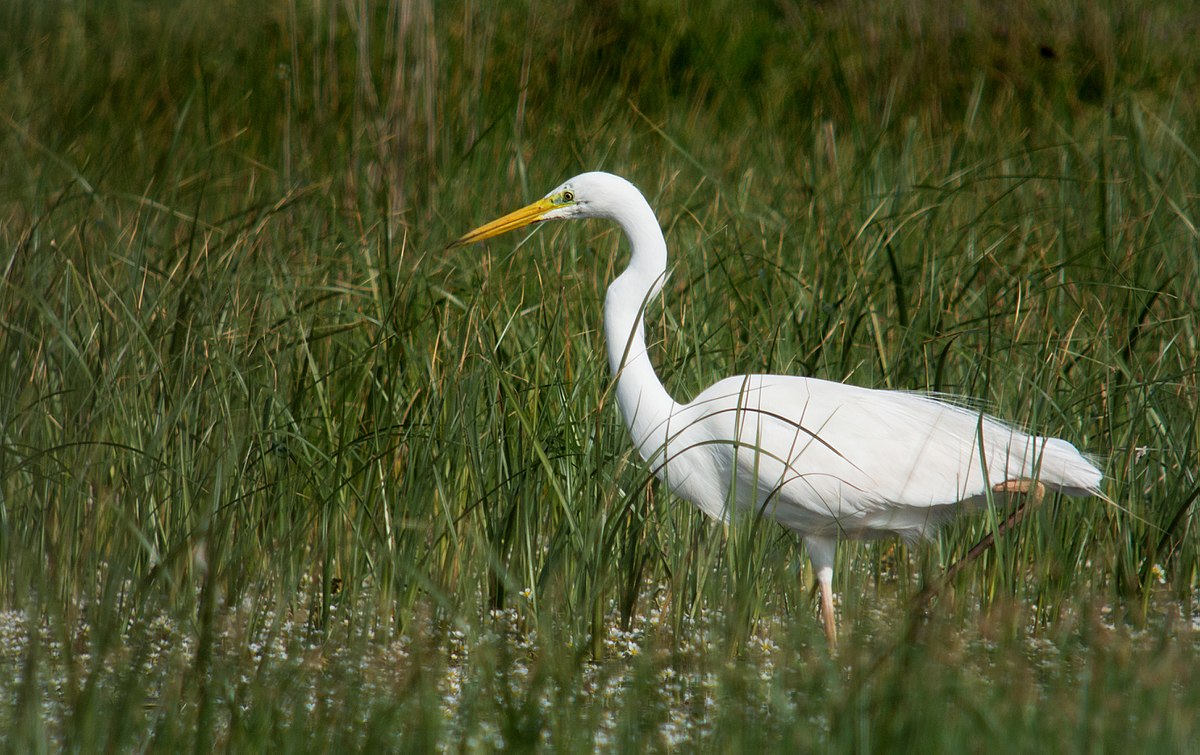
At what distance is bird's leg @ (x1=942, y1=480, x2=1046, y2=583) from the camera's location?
3.02 meters

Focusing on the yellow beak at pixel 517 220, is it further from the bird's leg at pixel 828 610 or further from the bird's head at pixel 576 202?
the bird's leg at pixel 828 610

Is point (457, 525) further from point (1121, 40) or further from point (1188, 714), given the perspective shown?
point (1121, 40)

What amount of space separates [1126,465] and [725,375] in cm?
119

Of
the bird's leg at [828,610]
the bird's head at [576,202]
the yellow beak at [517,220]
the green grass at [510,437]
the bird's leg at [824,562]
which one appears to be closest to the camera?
the green grass at [510,437]

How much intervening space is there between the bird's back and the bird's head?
22.4 inches

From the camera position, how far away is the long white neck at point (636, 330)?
3303 millimetres

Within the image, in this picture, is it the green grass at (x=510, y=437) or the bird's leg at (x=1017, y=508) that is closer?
the green grass at (x=510, y=437)

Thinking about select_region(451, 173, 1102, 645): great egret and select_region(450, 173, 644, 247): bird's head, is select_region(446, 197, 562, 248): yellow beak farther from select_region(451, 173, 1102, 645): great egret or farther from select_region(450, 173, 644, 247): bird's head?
select_region(451, 173, 1102, 645): great egret

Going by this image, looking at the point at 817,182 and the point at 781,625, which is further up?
the point at 817,182

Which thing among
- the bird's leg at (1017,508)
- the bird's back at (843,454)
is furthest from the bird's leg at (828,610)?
the bird's leg at (1017,508)

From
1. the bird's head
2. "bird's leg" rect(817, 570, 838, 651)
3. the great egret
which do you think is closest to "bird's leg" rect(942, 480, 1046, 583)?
the great egret

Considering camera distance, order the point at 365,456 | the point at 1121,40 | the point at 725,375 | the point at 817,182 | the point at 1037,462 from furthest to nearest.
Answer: the point at 1121,40 < the point at 817,182 < the point at 725,375 < the point at 365,456 < the point at 1037,462

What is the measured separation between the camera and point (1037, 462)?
119 inches

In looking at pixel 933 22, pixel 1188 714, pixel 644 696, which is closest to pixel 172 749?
pixel 644 696
